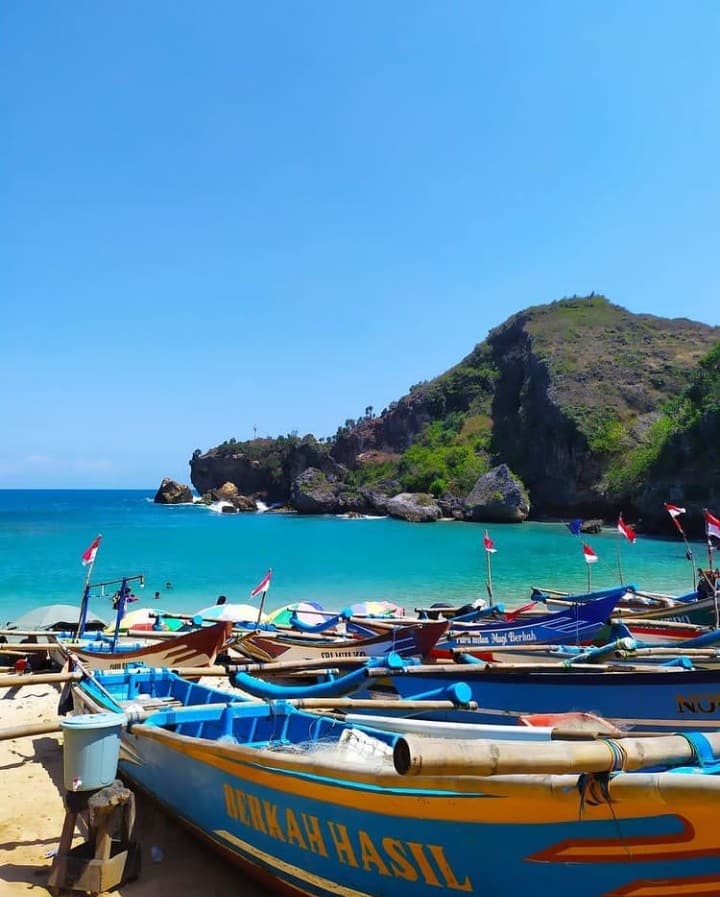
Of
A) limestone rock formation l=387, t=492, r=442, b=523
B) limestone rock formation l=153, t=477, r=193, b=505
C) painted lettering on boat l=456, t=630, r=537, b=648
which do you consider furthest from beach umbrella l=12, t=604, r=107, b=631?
limestone rock formation l=153, t=477, r=193, b=505

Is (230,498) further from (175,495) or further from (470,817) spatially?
(470,817)

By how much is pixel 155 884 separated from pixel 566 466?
7678cm

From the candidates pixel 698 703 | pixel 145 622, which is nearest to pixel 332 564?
pixel 145 622

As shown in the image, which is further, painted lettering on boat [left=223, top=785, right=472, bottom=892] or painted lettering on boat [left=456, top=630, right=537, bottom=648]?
painted lettering on boat [left=456, top=630, right=537, bottom=648]

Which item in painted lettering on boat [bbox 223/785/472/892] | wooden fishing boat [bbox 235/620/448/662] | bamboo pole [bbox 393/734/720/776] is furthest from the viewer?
wooden fishing boat [bbox 235/620/448/662]

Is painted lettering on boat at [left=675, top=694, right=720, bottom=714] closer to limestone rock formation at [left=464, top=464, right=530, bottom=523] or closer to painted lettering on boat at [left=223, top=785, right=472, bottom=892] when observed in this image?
painted lettering on boat at [left=223, top=785, right=472, bottom=892]

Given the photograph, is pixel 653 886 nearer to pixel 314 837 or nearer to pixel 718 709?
pixel 314 837

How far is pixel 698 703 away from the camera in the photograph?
778cm

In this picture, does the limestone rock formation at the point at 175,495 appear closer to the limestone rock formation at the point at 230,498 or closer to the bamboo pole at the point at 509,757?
the limestone rock formation at the point at 230,498

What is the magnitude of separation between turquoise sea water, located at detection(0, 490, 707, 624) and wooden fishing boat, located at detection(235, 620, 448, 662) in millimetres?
13326

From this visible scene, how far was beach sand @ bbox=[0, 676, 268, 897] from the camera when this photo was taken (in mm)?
Result: 5574

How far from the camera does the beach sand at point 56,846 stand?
5574mm

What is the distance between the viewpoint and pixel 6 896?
17.6ft

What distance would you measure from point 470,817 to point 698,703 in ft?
17.3
